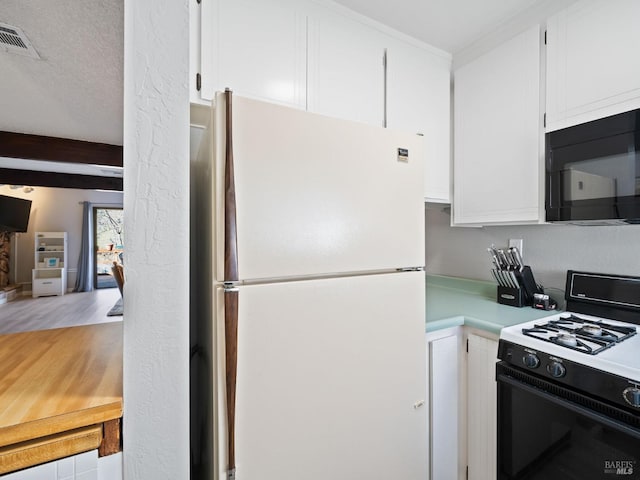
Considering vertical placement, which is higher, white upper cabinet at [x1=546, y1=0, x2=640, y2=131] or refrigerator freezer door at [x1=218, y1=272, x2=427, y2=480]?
white upper cabinet at [x1=546, y1=0, x2=640, y2=131]

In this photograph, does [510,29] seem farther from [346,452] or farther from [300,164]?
[346,452]

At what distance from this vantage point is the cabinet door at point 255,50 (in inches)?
45.9

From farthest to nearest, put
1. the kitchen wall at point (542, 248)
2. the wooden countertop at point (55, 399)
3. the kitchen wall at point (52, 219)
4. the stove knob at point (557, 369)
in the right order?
the kitchen wall at point (52, 219)
the kitchen wall at point (542, 248)
the stove knob at point (557, 369)
the wooden countertop at point (55, 399)

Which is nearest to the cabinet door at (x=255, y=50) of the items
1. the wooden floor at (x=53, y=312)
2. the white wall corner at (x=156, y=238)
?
the white wall corner at (x=156, y=238)

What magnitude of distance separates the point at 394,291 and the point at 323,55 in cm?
118

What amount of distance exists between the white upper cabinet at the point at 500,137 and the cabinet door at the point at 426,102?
74 mm

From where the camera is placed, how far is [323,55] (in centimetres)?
142

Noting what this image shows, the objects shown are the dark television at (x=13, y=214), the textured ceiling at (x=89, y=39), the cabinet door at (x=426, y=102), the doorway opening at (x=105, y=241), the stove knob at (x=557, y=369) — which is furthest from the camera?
the doorway opening at (x=105, y=241)

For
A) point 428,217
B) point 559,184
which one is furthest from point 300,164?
point 428,217

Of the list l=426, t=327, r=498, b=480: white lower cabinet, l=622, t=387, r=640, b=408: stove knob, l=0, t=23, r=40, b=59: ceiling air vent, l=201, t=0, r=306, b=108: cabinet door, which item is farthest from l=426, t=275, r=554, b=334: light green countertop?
l=0, t=23, r=40, b=59: ceiling air vent

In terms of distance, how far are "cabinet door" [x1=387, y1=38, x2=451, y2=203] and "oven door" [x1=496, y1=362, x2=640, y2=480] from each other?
3.55 feet

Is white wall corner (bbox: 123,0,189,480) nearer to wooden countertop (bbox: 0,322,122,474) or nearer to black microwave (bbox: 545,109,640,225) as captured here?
wooden countertop (bbox: 0,322,122,474)

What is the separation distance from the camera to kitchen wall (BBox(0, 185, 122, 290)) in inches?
180

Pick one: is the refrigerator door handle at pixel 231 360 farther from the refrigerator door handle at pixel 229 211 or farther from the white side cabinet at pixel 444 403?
the white side cabinet at pixel 444 403
